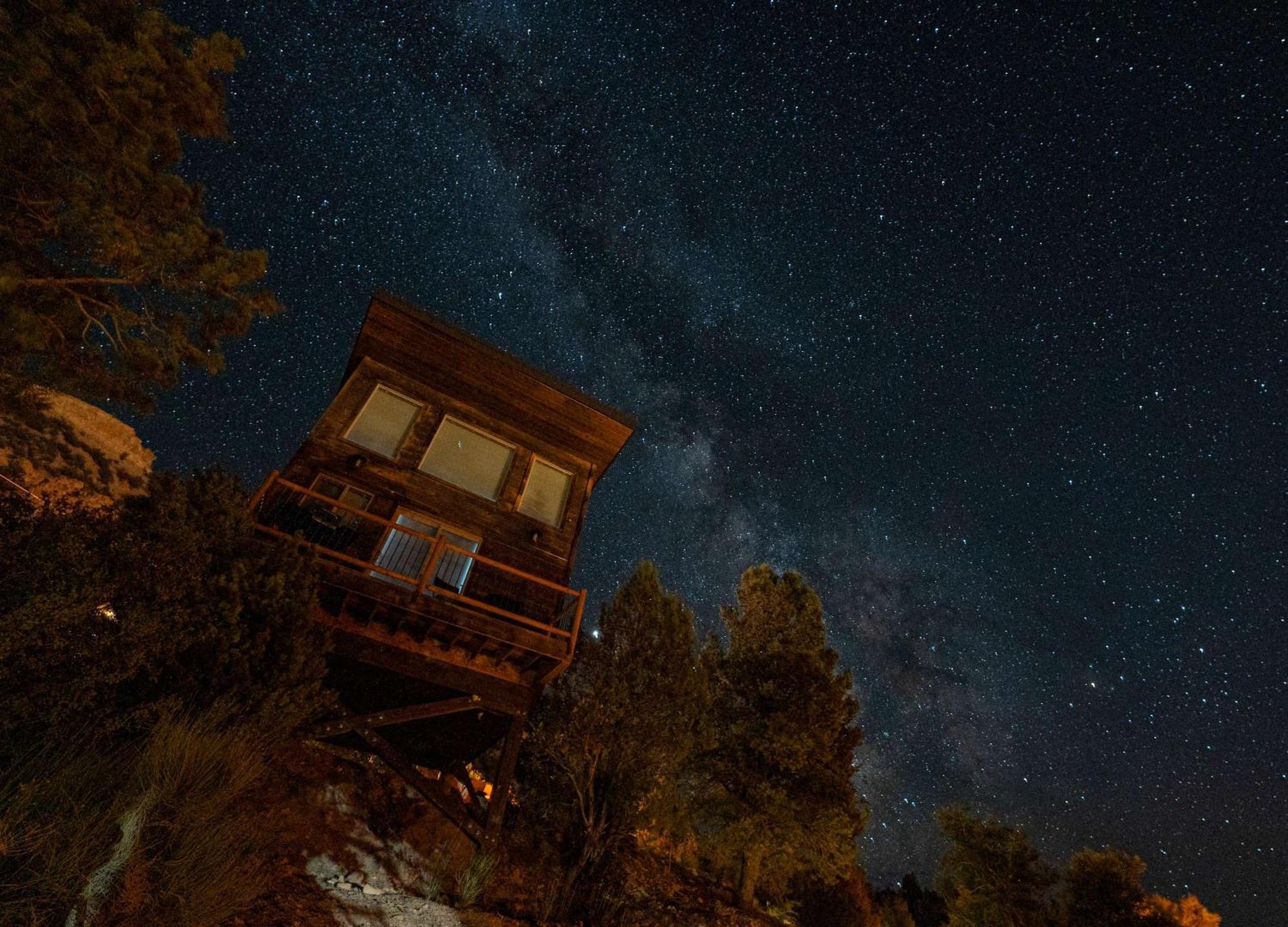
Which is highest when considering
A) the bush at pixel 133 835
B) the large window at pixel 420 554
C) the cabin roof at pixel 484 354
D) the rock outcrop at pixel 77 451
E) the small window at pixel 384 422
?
the rock outcrop at pixel 77 451

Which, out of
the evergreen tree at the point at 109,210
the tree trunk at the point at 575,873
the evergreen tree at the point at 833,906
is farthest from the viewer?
the evergreen tree at the point at 833,906

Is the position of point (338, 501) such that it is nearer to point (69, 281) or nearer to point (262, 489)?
point (262, 489)

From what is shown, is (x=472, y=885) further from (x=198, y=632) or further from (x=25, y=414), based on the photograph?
(x=25, y=414)

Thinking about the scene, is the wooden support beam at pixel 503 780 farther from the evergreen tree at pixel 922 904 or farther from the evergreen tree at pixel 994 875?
the evergreen tree at pixel 922 904

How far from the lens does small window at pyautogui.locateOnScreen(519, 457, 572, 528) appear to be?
46.6 feet

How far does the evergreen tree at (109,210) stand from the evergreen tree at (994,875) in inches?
1155

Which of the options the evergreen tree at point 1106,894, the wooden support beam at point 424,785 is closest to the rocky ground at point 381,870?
the wooden support beam at point 424,785

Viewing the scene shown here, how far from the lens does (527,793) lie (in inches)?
518

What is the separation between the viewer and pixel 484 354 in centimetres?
1427

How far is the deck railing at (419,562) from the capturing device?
9680 mm

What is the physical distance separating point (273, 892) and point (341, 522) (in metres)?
6.53

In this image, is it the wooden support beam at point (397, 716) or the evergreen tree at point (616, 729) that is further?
the evergreen tree at point (616, 729)

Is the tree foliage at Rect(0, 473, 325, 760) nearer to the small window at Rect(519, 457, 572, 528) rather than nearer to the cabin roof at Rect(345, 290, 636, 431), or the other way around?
the small window at Rect(519, 457, 572, 528)

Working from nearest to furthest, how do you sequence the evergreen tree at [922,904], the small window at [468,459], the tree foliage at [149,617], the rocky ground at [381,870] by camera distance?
1. the tree foliage at [149,617]
2. the rocky ground at [381,870]
3. the small window at [468,459]
4. the evergreen tree at [922,904]
